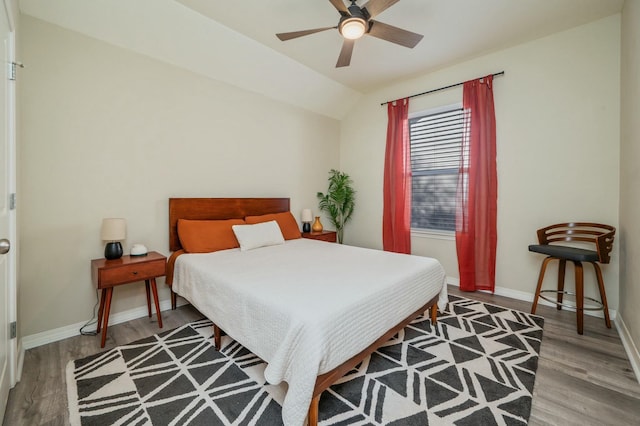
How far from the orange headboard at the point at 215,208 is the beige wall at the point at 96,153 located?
0.29ft

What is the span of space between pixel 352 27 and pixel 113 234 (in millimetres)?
2567

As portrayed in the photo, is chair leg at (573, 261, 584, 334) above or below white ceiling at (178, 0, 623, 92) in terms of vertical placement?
below

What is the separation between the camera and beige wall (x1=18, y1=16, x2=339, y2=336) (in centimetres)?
217

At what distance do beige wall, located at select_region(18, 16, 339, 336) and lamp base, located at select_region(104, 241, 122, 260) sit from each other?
6.6 inches

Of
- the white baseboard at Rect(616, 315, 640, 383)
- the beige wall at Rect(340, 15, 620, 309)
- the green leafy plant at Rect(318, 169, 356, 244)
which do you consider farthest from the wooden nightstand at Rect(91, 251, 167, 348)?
the white baseboard at Rect(616, 315, 640, 383)

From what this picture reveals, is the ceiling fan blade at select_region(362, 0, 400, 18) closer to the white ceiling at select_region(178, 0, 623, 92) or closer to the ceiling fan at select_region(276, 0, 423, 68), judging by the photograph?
the ceiling fan at select_region(276, 0, 423, 68)

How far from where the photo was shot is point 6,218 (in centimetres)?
150

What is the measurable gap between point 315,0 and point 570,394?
338cm

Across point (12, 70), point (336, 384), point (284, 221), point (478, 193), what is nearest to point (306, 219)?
point (284, 221)

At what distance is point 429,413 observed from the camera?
1486 millimetres

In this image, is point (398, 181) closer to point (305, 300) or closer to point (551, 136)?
point (551, 136)

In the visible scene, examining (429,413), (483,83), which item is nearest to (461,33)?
(483,83)

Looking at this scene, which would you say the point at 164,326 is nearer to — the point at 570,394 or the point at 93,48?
the point at 93,48

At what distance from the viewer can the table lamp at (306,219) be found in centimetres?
422
